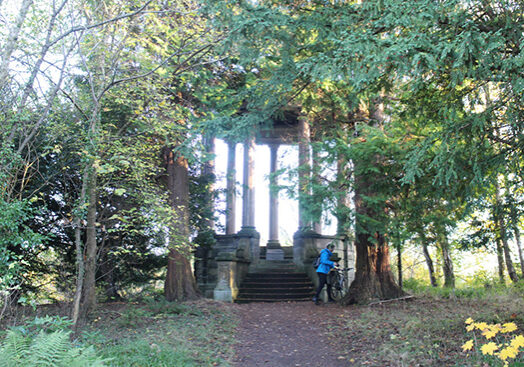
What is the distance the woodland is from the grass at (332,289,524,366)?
0.26 meters

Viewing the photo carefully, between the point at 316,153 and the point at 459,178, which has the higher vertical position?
the point at 316,153

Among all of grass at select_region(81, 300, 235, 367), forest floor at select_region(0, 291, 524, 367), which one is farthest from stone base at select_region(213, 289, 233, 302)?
grass at select_region(81, 300, 235, 367)

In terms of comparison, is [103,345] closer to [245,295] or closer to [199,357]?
[199,357]

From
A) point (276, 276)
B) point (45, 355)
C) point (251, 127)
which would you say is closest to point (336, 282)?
point (276, 276)

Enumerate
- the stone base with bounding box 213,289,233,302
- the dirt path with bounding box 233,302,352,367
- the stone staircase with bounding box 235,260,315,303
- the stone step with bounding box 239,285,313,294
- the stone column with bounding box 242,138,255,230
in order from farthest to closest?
1. the stone column with bounding box 242,138,255,230
2. the stone step with bounding box 239,285,313,294
3. the stone staircase with bounding box 235,260,315,303
4. the stone base with bounding box 213,289,233,302
5. the dirt path with bounding box 233,302,352,367

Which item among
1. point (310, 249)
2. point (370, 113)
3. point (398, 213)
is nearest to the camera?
point (398, 213)

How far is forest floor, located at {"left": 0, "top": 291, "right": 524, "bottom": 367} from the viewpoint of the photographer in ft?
19.6

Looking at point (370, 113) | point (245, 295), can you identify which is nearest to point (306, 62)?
point (370, 113)

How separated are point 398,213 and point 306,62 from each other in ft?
17.8

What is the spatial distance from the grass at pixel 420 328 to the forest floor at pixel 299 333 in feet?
0.05

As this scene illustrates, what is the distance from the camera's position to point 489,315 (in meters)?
7.11

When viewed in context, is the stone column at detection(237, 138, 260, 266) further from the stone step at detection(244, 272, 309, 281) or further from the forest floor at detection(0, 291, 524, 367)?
the forest floor at detection(0, 291, 524, 367)

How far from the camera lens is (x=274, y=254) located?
17438 millimetres

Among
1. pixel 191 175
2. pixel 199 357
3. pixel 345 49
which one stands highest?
pixel 191 175
